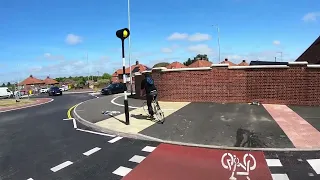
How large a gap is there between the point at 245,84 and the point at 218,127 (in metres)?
6.73

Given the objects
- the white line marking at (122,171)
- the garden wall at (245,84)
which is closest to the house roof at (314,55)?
the garden wall at (245,84)

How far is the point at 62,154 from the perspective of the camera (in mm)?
7395

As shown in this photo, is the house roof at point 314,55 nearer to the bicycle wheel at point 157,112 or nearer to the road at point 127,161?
the bicycle wheel at point 157,112

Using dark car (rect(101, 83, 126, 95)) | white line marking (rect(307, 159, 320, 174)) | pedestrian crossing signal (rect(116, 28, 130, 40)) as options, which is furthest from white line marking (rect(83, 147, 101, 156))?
dark car (rect(101, 83, 126, 95))

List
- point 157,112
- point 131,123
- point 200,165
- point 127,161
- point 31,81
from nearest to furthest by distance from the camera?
point 200,165 → point 127,161 → point 131,123 → point 157,112 → point 31,81

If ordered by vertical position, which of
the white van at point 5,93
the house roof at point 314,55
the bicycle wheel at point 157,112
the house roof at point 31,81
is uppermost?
the house roof at point 314,55

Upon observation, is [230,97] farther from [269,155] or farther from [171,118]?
[269,155]

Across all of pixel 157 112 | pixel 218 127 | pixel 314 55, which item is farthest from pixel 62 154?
pixel 314 55

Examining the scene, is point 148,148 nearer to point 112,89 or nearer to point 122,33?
point 122,33

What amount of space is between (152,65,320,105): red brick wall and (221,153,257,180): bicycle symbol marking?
30.1 feet

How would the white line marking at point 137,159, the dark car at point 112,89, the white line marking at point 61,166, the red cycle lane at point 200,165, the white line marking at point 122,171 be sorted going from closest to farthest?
the red cycle lane at point 200,165, the white line marking at point 122,171, the white line marking at point 61,166, the white line marking at point 137,159, the dark car at point 112,89

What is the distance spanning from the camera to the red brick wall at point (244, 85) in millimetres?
14234

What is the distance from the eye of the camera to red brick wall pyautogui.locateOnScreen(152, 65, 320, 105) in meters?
14.2

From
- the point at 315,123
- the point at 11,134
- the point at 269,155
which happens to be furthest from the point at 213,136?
the point at 11,134
